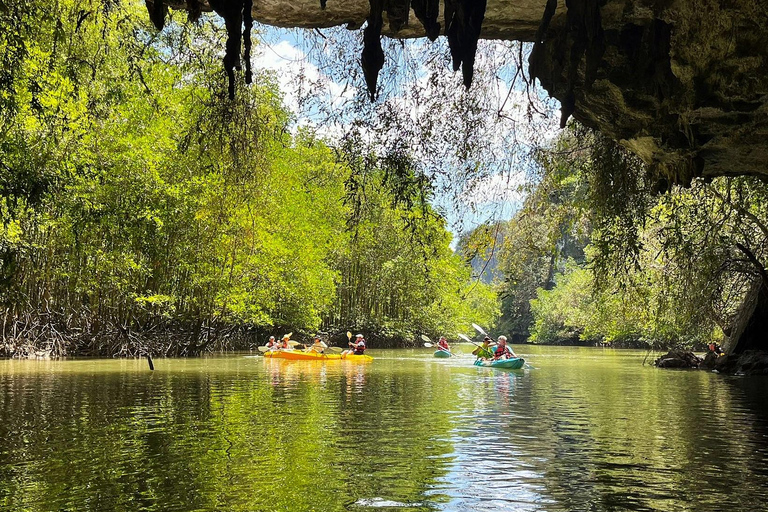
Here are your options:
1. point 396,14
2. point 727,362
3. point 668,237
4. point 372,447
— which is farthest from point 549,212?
point 727,362

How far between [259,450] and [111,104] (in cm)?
1647

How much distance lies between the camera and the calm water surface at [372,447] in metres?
5.78

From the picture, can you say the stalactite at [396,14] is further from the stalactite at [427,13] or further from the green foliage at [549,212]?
the green foliage at [549,212]

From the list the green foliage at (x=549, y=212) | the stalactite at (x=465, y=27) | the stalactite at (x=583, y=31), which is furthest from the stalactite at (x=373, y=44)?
the green foliage at (x=549, y=212)

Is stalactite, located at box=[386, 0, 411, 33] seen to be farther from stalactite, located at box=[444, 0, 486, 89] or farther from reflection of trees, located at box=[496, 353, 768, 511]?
reflection of trees, located at box=[496, 353, 768, 511]

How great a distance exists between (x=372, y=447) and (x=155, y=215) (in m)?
18.5

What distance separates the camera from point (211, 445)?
793 cm

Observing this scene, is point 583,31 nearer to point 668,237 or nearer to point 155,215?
point 668,237

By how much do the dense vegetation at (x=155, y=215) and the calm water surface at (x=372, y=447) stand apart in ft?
6.74

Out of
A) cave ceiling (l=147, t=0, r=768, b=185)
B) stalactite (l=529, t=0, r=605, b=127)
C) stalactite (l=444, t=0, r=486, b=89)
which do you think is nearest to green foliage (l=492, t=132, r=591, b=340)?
cave ceiling (l=147, t=0, r=768, b=185)

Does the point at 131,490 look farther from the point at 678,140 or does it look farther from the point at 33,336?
the point at 33,336

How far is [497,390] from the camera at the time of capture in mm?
15648

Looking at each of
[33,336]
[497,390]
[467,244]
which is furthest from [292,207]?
[467,244]

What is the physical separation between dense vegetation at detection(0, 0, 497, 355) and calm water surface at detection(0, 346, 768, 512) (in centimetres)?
205
